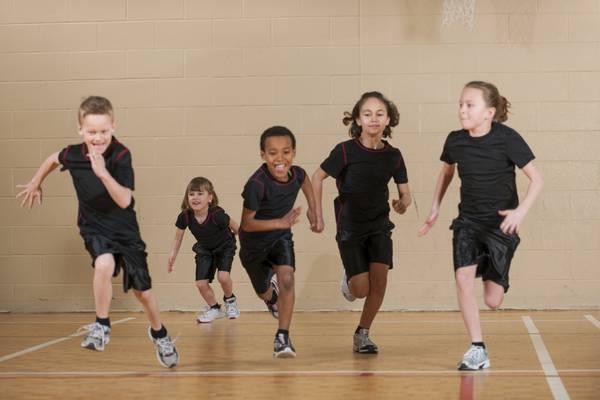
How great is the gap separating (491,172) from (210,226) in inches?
144

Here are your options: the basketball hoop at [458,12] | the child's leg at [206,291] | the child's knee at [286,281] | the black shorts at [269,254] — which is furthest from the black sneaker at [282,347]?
the basketball hoop at [458,12]

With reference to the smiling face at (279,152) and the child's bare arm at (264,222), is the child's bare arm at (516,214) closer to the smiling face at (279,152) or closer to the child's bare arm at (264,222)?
the child's bare arm at (264,222)

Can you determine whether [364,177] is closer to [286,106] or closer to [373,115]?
[373,115]

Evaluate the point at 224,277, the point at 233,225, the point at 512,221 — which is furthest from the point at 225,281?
the point at 512,221

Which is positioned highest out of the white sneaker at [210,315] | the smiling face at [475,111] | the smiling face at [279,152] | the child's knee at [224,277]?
the smiling face at [475,111]

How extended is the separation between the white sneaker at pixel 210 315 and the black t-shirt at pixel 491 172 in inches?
138

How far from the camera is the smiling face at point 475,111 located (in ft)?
18.1

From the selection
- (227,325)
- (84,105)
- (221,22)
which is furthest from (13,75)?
(84,105)

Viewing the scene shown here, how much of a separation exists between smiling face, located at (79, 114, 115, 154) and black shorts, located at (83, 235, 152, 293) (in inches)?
19.8

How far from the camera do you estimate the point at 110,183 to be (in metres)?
4.98

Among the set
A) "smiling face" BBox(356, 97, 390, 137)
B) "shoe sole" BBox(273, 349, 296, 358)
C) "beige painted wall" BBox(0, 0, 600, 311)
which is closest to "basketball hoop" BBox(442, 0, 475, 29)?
"beige painted wall" BBox(0, 0, 600, 311)

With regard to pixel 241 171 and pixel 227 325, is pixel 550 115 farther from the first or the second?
pixel 227 325

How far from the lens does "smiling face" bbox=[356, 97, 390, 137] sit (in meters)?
6.17

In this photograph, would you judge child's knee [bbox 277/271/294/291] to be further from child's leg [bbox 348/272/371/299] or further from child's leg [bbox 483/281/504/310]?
child's leg [bbox 483/281/504/310]
